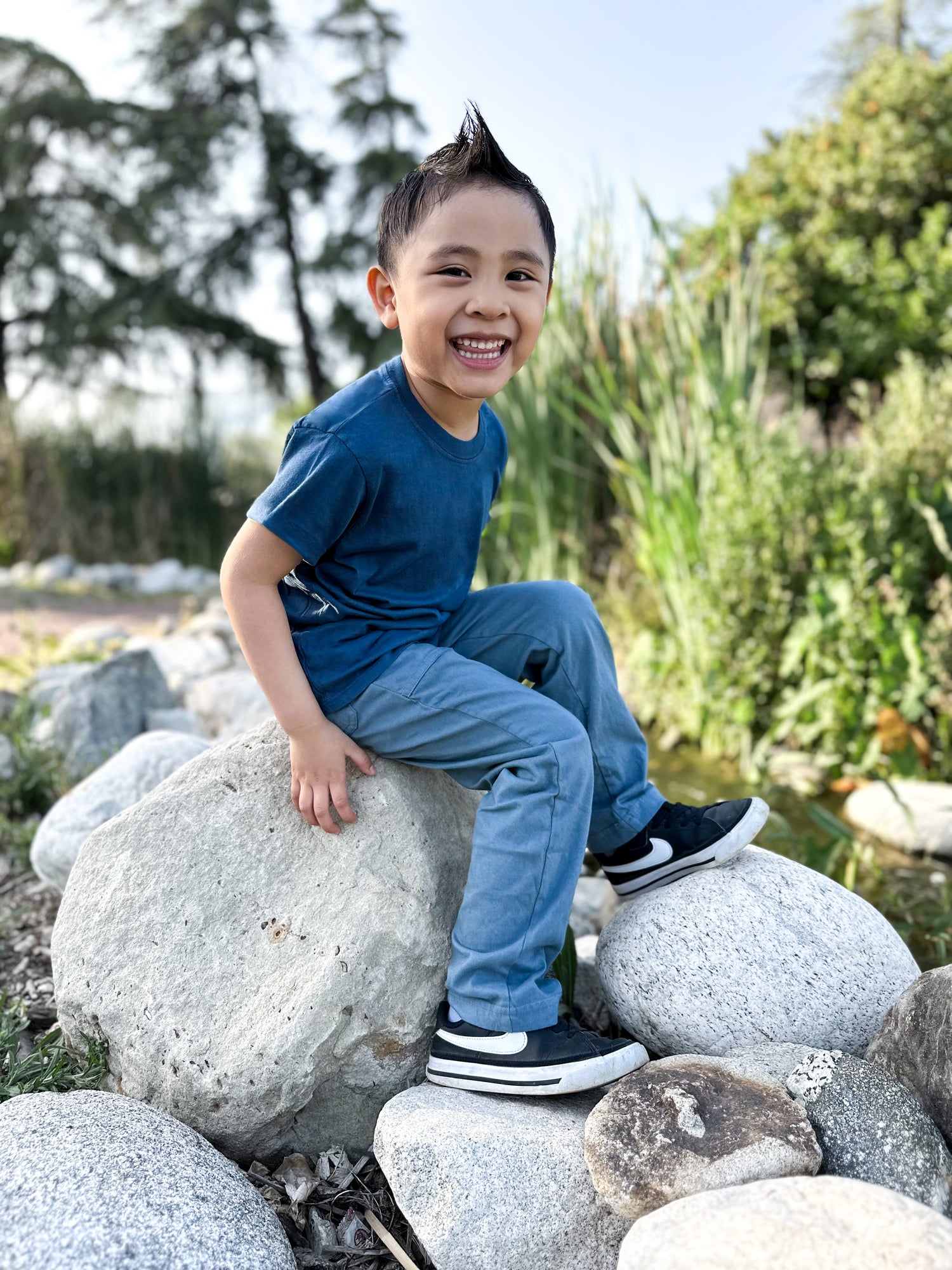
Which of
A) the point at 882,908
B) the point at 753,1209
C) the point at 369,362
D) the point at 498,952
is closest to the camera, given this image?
the point at 753,1209

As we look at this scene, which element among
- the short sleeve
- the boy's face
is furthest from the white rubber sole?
the boy's face

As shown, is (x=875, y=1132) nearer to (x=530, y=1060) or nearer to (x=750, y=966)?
(x=750, y=966)

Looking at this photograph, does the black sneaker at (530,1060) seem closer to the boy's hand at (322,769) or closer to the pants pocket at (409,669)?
the boy's hand at (322,769)

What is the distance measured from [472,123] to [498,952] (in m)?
1.38

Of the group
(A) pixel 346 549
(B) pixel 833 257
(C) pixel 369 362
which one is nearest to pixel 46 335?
(C) pixel 369 362

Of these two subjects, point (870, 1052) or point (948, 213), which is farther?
point (948, 213)

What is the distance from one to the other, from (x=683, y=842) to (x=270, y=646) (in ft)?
2.91

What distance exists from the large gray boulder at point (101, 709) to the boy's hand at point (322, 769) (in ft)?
5.69

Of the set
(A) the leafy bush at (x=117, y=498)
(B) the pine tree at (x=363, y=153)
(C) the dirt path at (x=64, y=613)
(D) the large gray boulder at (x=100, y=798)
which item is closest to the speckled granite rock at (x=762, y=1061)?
(D) the large gray boulder at (x=100, y=798)

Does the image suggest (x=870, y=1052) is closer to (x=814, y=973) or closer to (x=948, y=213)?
(x=814, y=973)

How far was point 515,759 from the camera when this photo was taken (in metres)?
1.65

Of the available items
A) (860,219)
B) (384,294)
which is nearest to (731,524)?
(384,294)

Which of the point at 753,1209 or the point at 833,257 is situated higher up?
the point at 833,257

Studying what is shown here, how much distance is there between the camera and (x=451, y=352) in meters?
1.66
